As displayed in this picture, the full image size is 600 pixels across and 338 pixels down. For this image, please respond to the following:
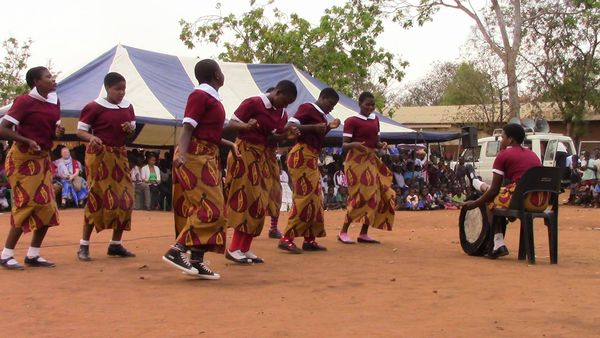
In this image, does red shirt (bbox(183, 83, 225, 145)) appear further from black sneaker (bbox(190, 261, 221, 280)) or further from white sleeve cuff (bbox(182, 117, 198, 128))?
black sneaker (bbox(190, 261, 221, 280))

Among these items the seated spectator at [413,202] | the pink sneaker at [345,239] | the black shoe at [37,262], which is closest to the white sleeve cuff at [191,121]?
the black shoe at [37,262]

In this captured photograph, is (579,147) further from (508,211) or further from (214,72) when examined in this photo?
(214,72)

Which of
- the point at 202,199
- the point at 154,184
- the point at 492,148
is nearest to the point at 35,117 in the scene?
the point at 202,199

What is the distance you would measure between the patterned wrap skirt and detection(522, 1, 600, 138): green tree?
87.5 feet

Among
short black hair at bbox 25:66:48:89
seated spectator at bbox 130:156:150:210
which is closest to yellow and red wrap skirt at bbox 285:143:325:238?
short black hair at bbox 25:66:48:89

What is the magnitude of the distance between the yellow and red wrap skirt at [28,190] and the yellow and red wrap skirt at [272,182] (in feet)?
6.39

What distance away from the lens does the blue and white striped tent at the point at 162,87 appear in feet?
49.0

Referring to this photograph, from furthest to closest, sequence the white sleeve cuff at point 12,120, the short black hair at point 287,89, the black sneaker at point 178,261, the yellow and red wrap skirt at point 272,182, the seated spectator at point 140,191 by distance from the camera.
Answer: the seated spectator at point 140,191
the yellow and red wrap skirt at point 272,182
the short black hair at point 287,89
the white sleeve cuff at point 12,120
the black sneaker at point 178,261

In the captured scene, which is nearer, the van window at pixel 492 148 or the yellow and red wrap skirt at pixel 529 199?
the yellow and red wrap skirt at pixel 529 199

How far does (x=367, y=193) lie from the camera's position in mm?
8914

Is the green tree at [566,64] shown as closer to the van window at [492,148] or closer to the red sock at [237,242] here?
the van window at [492,148]

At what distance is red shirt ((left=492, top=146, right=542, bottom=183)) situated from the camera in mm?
7520

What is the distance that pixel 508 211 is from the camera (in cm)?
747

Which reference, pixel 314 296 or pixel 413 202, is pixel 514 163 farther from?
pixel 413 202
